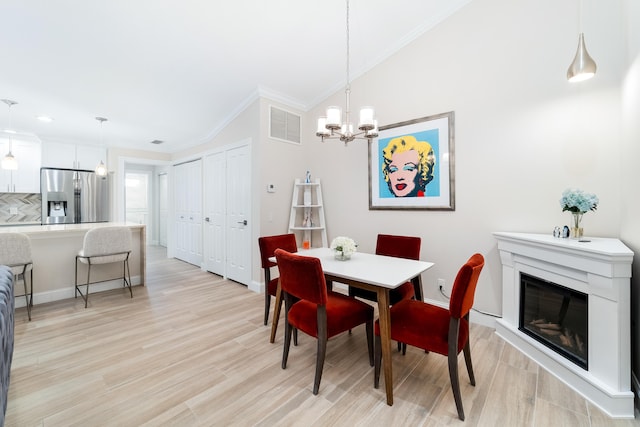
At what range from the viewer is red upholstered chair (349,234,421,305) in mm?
2437

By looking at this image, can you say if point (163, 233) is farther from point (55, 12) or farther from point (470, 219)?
point (470, 219)

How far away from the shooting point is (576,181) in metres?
2.25

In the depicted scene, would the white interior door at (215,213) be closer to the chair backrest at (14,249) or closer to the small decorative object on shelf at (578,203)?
the chair backrest at (14,249)

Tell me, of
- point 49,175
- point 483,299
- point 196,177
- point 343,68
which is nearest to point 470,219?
point 483,299

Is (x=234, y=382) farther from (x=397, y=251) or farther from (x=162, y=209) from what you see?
(x=162, y=209)

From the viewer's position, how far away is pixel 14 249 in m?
2.72

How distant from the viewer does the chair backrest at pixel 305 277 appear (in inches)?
67.0

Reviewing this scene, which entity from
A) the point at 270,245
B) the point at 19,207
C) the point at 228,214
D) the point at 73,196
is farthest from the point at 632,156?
the point at 19,207

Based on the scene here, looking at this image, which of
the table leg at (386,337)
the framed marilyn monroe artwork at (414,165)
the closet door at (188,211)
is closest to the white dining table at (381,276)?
the table leg at (386,337)

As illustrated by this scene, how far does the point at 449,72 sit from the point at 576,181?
1639 mm

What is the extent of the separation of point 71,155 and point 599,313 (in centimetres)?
770

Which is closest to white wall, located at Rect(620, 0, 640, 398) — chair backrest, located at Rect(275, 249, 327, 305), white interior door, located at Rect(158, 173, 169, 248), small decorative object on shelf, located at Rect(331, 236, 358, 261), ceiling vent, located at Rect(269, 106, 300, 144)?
small decorative object on shelf, located at Rect(331, 236, 358, 261)

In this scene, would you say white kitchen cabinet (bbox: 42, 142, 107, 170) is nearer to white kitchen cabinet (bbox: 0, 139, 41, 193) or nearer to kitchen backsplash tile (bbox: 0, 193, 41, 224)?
white kitchen cabinet (bbox: 0, 139, 41, 193)

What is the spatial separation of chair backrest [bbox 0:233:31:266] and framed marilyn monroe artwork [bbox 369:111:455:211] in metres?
3.89
